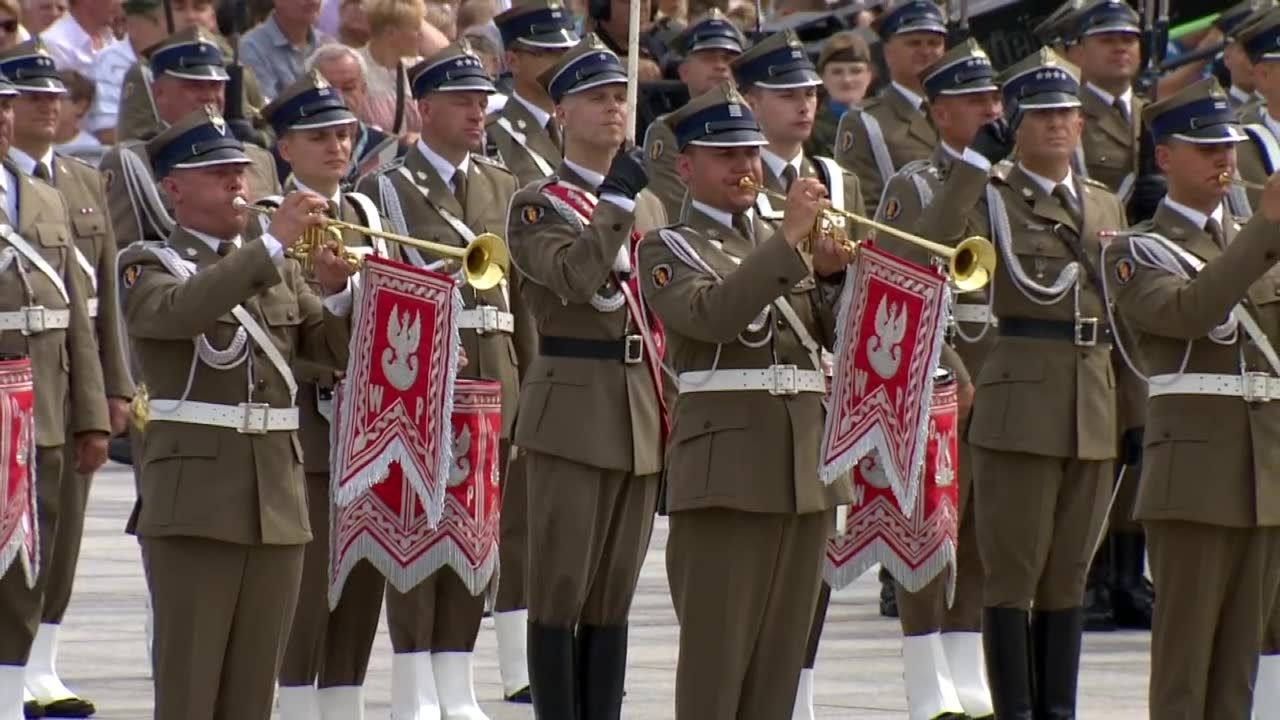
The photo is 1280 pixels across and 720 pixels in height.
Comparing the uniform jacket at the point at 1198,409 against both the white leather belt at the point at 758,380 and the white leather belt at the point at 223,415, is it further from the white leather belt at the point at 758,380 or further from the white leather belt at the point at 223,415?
the white leather belt at the point at 223,415

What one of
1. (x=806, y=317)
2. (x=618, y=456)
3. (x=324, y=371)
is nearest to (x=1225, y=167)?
(x=806, y=317)

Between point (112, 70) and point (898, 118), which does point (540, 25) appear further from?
point (112, 70)

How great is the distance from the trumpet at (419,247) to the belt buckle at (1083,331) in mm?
2049

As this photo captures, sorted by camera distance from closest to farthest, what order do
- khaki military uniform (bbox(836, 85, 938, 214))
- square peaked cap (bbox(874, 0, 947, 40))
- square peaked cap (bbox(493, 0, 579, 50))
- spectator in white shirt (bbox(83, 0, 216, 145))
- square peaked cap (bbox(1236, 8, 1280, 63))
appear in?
square peaked cap (bbox(1236, 8, 1280, 63)) < square peaked cap (bbox(493, 0, 579, 50)) < khaki military uniform (bbox(836, 85, 938, 214)) < square peaked cap (bbox(874, 0, 947, 40)) < spectator in white shirt (bbox(83, 0, 216, 145))

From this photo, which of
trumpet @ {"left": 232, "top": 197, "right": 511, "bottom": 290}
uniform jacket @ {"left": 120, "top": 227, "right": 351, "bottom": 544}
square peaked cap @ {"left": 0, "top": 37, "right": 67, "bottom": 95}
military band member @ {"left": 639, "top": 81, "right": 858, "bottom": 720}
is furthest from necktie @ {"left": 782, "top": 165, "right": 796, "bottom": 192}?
square peaked cap @ {"left": 0, "top": 37, "right": 67, "bottom": 95}

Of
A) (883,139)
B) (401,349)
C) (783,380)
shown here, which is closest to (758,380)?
(783,380)

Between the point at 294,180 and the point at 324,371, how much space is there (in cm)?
90

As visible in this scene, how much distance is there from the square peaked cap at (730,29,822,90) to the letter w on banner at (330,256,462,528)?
1347 mm

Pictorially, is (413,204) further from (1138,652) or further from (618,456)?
(1138,652)

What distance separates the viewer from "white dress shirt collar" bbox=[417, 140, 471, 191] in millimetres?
10758

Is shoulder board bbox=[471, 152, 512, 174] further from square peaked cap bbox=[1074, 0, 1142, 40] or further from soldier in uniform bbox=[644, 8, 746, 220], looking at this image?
square peaked cap bbox=[1074, 0, 1142, 40]

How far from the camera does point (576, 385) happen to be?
9.88m

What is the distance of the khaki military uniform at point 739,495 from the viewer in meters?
8.96

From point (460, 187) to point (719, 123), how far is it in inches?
75.8
